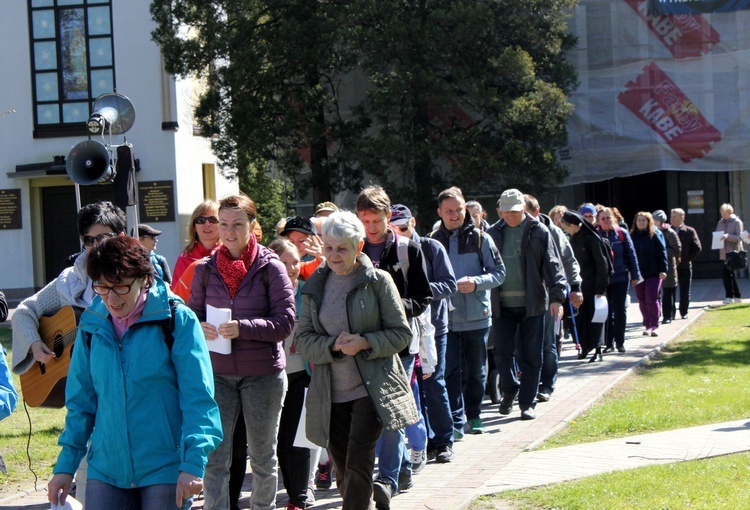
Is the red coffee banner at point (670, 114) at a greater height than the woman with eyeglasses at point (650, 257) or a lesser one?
greater

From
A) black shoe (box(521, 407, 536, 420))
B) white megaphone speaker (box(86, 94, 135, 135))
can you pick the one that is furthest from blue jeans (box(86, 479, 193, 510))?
white megaphone speaker (box(86, 94, 135, 135))

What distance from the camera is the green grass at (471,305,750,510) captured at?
654 cm

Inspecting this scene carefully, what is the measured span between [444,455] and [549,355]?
3.03m

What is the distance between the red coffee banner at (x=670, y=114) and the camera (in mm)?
25641

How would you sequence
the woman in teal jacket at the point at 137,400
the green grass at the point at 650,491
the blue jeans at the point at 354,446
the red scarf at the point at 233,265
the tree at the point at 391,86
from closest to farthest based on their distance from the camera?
the woman in teal jacket at the point at 137,400, the blue jeans at the point at 354,446, the red scarf at the point at 233,265, the green grass at the point at 650,491, the tree at the point at 391,86

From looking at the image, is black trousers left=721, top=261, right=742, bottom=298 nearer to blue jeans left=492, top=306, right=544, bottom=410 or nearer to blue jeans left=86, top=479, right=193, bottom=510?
blue jeans left=492, top=306, right=544, bottom=410

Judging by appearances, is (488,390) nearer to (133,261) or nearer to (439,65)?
(133,261)

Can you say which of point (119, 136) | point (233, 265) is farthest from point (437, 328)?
point (119, 136)

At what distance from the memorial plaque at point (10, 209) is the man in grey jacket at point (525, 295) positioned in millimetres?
20699

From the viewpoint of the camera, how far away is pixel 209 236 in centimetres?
757

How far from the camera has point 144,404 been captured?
4.17 meters

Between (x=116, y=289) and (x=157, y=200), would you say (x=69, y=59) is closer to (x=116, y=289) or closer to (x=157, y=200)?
(x=157, y=200)

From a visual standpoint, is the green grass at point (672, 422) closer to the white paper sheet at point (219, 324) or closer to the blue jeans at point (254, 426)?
the blue jeans at point (254, 426)

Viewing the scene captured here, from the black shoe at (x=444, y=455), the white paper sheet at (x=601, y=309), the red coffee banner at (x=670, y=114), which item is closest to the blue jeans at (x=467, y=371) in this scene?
the black shoe at (x=444, y=455)
